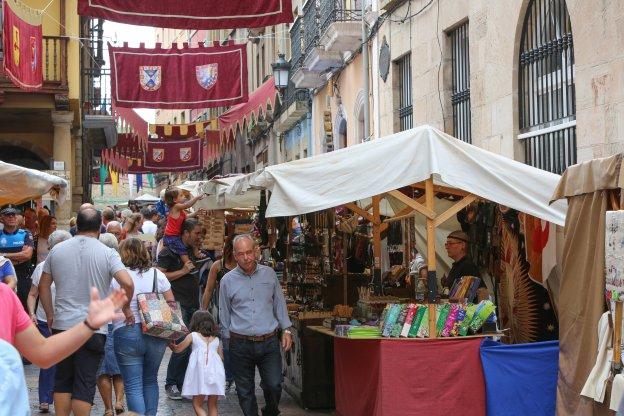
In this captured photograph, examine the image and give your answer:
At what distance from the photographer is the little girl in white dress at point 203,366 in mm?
8656

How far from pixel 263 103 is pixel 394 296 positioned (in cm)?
1242

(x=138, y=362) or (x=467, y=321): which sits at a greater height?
(x=467, y=321)

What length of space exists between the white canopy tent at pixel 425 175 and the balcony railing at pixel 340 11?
13040 mm

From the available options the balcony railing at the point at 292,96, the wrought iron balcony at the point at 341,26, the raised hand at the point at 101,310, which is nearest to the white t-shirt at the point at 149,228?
the wrought iron balcony at the point at 341,26

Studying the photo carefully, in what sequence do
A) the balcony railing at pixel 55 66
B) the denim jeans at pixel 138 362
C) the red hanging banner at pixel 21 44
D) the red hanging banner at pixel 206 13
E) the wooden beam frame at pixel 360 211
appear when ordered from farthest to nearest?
1. the balcony railing at pixel 55 66
2. the red hanging banner at pixel 21 44
3. the red hanging banner at pixel 206 13
4. the wooden beam frame at pixel 360 211
5. the denim jeans at pixel 138 362

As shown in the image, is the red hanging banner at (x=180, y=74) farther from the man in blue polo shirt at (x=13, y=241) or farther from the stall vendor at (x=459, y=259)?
the stall vendor at (x=459, y=259)

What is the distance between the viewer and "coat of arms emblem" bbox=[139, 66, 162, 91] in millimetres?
18000

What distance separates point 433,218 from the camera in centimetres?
825

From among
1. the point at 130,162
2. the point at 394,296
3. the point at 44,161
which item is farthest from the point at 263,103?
the point at 130,162

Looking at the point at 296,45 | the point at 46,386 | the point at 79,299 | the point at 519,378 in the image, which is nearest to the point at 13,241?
the point at 46,386

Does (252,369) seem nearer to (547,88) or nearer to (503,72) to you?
(547,88)

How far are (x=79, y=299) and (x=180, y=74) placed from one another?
10.5m

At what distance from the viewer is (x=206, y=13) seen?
11.9 meters

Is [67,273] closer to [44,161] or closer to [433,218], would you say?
[433,218]
